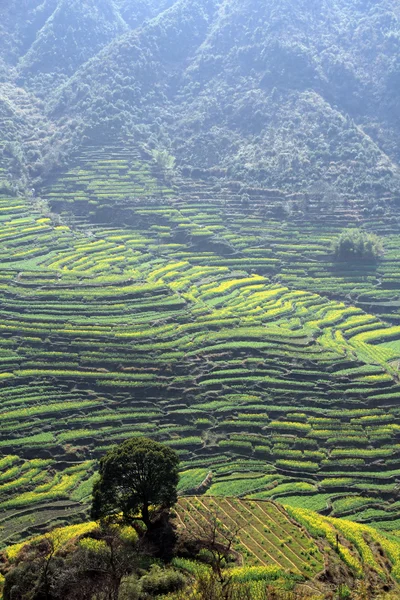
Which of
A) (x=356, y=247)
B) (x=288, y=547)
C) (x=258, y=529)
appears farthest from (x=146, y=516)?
(x=356, y=247)

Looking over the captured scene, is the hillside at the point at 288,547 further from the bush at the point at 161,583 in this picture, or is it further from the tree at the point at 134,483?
the bush at the point at 161,583

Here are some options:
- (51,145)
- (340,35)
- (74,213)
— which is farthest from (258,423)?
(340,35)

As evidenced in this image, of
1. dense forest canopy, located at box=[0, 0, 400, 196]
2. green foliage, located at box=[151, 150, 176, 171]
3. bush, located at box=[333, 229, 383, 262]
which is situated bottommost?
bush, located at box=[333, 229, 383, 262]

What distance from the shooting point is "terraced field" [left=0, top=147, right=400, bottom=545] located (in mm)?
53969

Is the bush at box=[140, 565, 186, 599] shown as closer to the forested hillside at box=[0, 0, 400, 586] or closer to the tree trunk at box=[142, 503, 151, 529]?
→ the tree trunk at box=[142, 503, 151, 529]

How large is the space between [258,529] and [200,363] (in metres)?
23.4

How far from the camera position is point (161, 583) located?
117 feet

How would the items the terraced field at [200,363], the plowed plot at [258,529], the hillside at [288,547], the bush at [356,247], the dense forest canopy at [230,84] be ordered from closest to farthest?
the hillside at [288,547], the plowed plot at [258,529], the terraced field at [200,363], the bush at [356,247], the dense forest canopy at [230,84]

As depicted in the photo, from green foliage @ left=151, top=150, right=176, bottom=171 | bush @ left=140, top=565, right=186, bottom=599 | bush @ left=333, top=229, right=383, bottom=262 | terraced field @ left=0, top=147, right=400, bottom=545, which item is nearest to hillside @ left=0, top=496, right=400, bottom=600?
bush @ left=140, top=565, right=186, bottom=599

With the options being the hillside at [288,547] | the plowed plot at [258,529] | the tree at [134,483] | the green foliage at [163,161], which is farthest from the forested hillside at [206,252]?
the tree at [134,483]

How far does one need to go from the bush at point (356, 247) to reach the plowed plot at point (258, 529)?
174ft

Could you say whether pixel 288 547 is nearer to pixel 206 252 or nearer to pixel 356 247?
pixel 356 247

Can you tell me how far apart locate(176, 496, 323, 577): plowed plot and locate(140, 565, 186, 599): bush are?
5.17 meters

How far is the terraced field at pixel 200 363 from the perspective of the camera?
5397 centimetres
